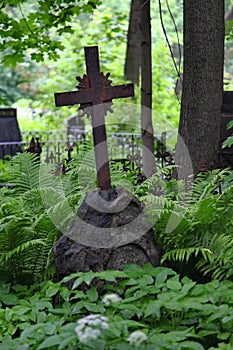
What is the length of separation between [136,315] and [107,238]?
542mm

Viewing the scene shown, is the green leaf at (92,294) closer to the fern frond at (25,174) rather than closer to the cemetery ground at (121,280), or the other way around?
the cemetery ground at (121,280)

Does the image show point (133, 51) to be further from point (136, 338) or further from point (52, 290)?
point (136, 338)

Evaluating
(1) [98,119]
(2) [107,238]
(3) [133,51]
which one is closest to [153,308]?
(2) [107,238]

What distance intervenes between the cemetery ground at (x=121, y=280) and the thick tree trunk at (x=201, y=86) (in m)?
0.40

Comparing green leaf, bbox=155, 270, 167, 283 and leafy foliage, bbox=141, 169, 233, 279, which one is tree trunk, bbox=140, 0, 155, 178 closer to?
leafy foliage, bbox=141, 169, 233, 279

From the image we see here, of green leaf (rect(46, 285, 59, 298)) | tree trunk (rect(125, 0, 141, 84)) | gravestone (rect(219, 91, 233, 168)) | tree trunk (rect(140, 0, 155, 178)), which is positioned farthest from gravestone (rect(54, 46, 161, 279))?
tree trunk (rect(125, 0, 141, 84))

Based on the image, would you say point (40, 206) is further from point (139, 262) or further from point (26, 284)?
point (139, 262)

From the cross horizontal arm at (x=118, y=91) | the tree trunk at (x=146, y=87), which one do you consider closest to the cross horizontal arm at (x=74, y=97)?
the cross horizontal arm at (x=118, y=91)

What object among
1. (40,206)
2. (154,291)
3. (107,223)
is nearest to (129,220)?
(107,223)

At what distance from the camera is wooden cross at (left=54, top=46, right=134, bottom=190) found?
12.0 feet

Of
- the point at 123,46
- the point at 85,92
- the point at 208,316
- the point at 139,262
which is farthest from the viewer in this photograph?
the point at 123,46

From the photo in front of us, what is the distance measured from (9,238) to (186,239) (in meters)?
1.09

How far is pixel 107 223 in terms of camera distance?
3.46 metres

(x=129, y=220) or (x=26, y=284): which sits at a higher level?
(x=129, y=220)
